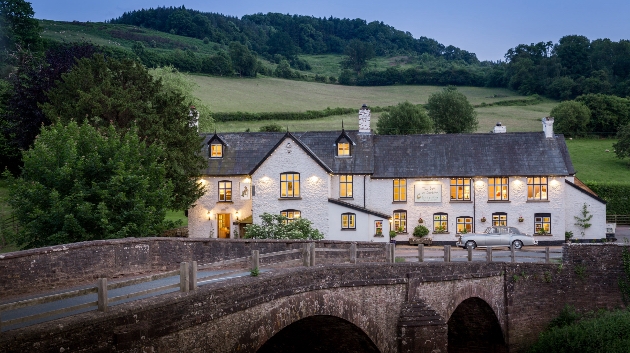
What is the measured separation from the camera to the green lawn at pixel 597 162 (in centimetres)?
7662

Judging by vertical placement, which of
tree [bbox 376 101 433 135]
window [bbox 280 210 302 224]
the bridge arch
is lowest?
the bridge arch

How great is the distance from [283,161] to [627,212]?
3133 cm

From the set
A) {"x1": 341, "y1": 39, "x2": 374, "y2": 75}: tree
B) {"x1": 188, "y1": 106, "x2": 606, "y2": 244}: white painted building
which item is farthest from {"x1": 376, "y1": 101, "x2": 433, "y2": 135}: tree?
{"x1": 341, "y1": 39, "x2": 374, "y2": 75}: tree

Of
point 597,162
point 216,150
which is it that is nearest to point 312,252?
point 216,150

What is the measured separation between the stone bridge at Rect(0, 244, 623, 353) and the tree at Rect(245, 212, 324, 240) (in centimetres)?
1041

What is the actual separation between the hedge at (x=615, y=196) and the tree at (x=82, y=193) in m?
42.5

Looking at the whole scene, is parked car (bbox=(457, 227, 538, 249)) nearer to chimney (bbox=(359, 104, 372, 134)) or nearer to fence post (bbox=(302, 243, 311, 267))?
chimney (bbox=(359, 104, 372, 134))

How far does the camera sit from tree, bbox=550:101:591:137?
9556 centimetres

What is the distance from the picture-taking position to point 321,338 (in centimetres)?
2530

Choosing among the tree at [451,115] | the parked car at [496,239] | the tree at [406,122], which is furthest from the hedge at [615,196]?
the tree at [451,115]

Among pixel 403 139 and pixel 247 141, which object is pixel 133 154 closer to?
pixel 247 141

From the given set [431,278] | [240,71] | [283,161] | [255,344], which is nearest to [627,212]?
[283,161]

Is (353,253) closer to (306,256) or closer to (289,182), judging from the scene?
(306,256)

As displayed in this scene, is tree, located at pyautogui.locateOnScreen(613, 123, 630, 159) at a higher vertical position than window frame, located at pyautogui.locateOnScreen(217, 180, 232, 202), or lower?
higher
